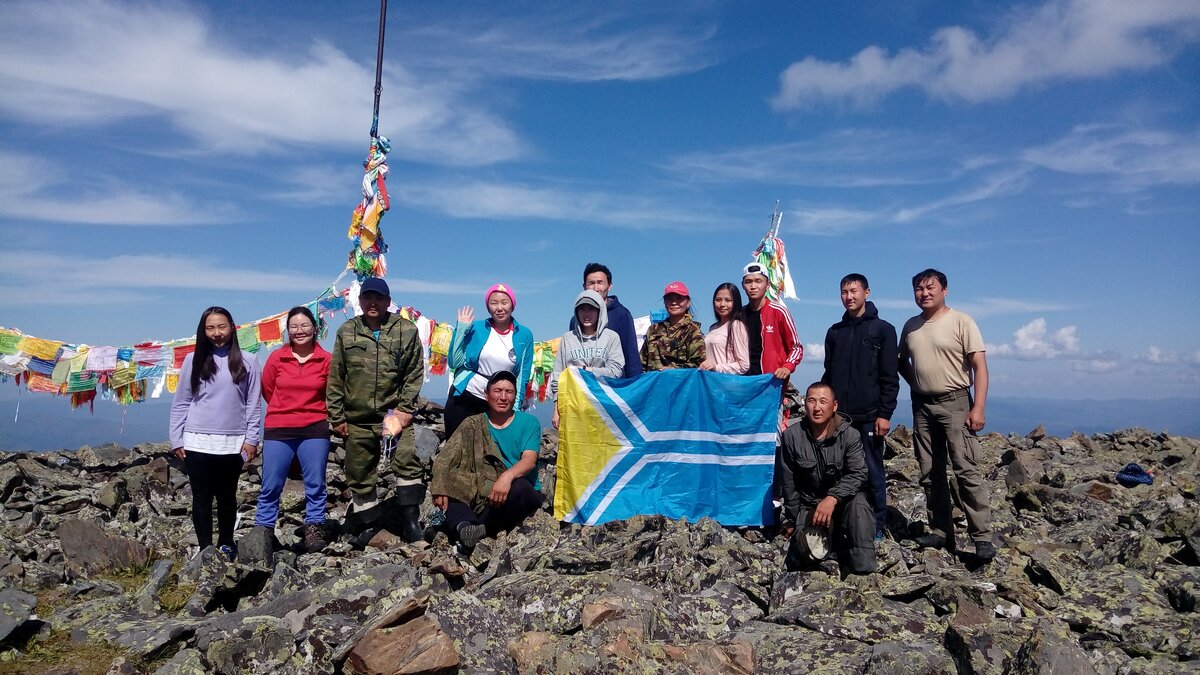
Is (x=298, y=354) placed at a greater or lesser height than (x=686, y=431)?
greater

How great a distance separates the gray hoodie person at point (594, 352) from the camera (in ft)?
25.0

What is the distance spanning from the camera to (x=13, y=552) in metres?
7.00

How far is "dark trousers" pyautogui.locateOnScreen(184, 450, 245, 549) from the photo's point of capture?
6.53 metres

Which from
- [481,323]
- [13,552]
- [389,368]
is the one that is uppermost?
[481,323]

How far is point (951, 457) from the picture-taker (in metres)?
7.02

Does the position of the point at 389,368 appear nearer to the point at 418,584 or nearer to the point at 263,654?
the point at 418,584

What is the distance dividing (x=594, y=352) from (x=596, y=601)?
3156mm

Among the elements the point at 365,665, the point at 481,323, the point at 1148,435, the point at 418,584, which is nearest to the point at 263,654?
the point at 365,665

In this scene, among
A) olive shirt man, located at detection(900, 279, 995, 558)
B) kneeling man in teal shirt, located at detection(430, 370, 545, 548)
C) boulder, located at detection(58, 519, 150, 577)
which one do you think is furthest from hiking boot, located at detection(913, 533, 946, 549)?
boulder, located at detection(58, 519, 150, 577)

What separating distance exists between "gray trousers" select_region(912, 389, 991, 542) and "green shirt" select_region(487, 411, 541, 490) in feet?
12.1

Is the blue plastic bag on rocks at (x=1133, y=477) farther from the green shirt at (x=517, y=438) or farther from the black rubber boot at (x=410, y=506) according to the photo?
the black rubber boot at (x=410, y=506)

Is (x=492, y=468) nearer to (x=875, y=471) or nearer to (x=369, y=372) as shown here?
(x=369, y=372)

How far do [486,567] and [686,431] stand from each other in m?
2.54

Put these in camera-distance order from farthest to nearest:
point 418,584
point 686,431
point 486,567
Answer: point 686,431 < point 486,567 < point 418,584
